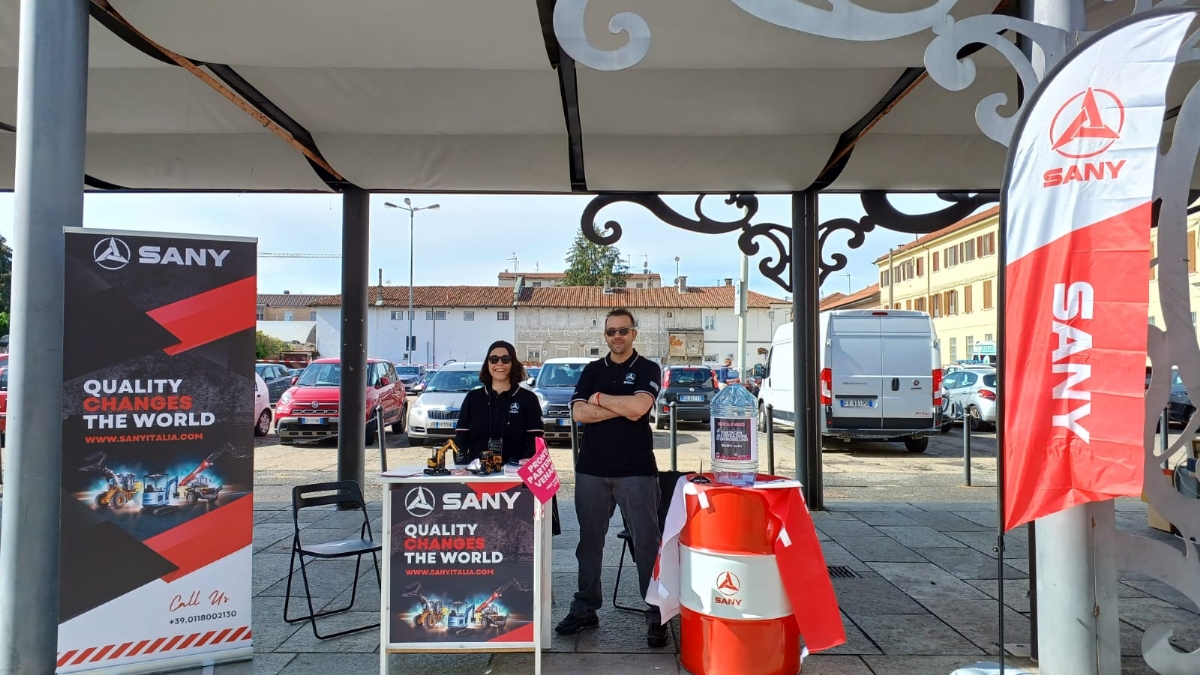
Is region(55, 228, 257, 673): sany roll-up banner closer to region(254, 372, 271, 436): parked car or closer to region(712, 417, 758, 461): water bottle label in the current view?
region(712, 417, 758, 461): water bottle label

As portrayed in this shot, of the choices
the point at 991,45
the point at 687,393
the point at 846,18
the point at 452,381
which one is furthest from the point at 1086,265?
the point at 687,393

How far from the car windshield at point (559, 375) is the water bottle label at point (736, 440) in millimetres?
11166

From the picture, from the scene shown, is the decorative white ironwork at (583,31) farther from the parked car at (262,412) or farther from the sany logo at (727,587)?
the parked car at (262,412)

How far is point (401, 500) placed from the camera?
3.65 metres

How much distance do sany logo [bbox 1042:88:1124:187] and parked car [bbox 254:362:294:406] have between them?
66.3 feet

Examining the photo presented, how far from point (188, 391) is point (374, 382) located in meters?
12.0

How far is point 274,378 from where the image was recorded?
21062 millimetres

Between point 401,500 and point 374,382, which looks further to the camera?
point 374,382

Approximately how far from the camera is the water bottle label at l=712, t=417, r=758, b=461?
12.6ft

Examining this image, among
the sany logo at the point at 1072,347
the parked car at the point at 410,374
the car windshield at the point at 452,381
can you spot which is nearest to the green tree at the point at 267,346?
the parked car at the point at 410,374

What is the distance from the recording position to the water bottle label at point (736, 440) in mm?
3826

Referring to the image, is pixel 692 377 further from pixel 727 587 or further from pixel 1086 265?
pixel 1086 265

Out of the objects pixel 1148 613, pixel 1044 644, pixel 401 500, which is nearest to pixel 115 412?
pixel 401 500

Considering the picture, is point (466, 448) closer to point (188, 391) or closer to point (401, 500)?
point (401, 500)
